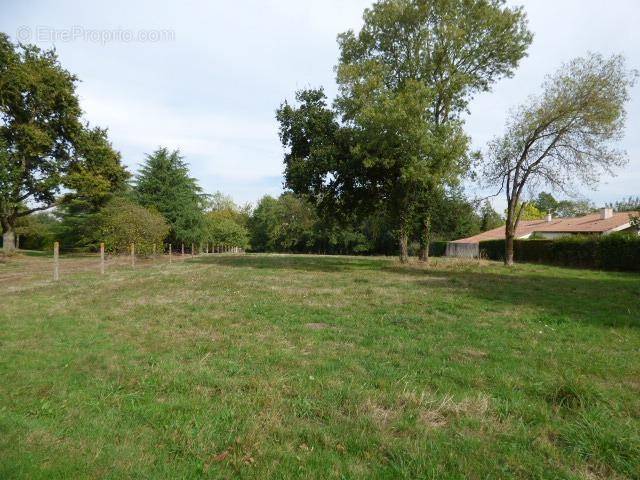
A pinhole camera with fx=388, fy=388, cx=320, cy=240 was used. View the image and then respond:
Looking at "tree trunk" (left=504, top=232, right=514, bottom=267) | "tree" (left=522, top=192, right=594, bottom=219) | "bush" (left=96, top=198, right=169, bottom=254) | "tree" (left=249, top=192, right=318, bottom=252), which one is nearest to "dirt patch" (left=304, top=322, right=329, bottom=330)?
"tree trunk" (left=504, top=232, right=514, bottom=267)

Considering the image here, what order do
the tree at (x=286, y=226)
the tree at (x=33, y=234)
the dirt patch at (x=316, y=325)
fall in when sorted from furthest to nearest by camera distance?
the tree at (x=286, y=226) → the tree at (x=33, y=234) → the dirt patch at (x=316, y=325)

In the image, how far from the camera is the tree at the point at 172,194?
37.1 meters

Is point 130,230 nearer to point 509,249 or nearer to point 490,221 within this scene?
point 509,249

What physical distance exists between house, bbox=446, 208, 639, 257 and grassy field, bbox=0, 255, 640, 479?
33.2 m

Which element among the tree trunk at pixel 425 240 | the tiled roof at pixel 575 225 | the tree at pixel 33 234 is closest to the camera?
the tree trunk at pixel 425 240

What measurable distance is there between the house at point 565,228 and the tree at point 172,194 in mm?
31775

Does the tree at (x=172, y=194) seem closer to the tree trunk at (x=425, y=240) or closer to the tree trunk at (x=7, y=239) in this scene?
the tree trunk at (x=7, y=239)

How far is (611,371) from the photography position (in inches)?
183

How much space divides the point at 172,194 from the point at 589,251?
3491 centimetres

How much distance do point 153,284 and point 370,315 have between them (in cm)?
808

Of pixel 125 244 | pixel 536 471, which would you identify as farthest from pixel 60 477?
pixel 125 244

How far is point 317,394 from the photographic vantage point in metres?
3.93

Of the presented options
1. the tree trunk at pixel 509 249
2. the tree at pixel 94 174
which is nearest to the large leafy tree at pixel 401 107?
the tree trunk at pixel 509 249

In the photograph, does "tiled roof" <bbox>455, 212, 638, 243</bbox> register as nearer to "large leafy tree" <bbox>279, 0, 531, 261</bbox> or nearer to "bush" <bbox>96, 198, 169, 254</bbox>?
"large leafy tree" <bbox>279, 0, 531, 261</bbox>
